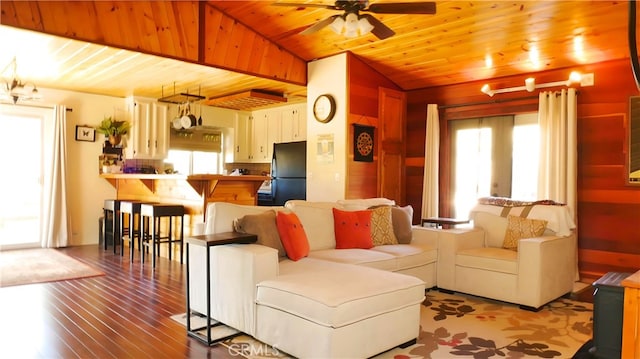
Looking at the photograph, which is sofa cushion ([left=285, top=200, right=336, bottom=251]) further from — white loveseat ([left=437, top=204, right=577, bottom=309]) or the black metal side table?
white loveseat ([left=437, top=204, right=577, bottom=309])

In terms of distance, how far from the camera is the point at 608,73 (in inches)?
187

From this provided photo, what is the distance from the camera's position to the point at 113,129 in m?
6.93

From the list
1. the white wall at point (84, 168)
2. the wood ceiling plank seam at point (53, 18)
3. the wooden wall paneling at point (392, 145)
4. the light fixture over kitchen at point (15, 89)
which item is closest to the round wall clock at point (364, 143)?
the wooden wall paneling at point (392, 145)

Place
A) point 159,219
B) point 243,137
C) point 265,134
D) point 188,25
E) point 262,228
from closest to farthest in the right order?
point 262,228 → point 188,25 → point 159,219 → point 265,134 → point 243,137

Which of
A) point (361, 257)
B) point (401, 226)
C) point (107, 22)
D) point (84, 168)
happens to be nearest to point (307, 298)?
point (361, 257)

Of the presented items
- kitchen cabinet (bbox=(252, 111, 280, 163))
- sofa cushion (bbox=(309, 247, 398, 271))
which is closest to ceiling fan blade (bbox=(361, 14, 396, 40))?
sofa cushion (bbox=(309, 247, 398, 271))

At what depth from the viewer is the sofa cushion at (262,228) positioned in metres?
3.23

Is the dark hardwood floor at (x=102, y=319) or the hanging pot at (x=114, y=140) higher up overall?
the hanging pot at (x=114, y=140)

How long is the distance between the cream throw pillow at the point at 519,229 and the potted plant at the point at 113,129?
5.89m

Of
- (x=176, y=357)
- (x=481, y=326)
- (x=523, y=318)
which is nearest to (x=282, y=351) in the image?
(x=176, y=357)

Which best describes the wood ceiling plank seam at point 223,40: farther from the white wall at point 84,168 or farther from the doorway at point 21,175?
the doorway at point 21,175

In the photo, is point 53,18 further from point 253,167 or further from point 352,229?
point 253,167

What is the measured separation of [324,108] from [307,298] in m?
3.58

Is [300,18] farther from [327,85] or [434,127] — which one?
[434,127]
